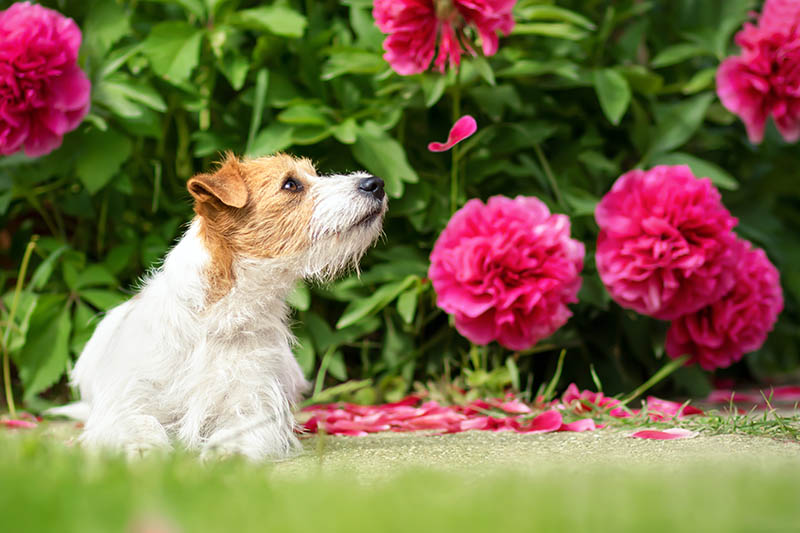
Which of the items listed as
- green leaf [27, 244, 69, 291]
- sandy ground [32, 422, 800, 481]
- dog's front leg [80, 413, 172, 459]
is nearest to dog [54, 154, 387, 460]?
dog's front leg [80, 413, 172, 459]

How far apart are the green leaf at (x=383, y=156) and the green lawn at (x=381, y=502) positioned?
1829mm

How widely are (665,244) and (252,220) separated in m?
1.43

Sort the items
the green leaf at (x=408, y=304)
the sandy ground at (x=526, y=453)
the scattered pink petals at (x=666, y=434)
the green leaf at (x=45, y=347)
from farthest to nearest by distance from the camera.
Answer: the green leaf at (x=45, y=347), the green leaf at (x=408, y=304), the scattered pink petals at (x=666, y=434), the sandy ground at (x=526, y=453)

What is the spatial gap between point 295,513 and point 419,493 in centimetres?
22

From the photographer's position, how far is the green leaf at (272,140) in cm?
330

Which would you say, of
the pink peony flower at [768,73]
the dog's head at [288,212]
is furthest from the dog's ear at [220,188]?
the pink peony flower at [768,73]

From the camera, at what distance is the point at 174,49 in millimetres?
3316

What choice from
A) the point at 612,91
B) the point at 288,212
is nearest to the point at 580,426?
the point at 288,212

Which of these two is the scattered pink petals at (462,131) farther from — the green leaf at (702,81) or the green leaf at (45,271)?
the green leaf at (45,271)

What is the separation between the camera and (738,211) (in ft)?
13.1

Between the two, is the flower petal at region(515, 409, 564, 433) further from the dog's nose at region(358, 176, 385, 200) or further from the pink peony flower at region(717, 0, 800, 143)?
the pink peony flower at region(717, 0, 800, 143)

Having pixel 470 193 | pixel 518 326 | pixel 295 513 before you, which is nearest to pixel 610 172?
pixel 470 193

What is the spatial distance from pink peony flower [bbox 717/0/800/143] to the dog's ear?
78.1 inches

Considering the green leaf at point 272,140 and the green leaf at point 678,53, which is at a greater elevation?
the green leaf at point 678,53
